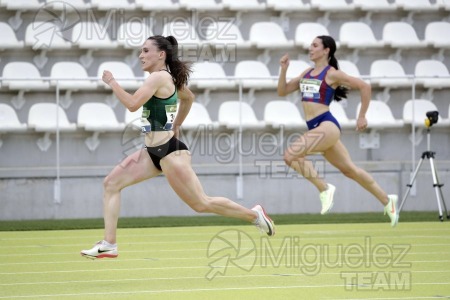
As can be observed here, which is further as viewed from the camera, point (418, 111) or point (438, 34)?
point (438, 34)

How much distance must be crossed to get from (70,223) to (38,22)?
4.17 meters

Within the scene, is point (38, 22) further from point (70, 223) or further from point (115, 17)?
point (70, 223)

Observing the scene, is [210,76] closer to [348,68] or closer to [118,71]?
[118,71]

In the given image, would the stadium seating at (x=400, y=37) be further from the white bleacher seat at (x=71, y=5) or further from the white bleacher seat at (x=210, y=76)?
the white bleacher seat at (x=71, y=5)

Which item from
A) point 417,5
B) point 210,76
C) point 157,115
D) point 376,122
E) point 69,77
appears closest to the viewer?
point 157,115

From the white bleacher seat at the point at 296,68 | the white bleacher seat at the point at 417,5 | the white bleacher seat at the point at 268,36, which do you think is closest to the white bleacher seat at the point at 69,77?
the white bleacher seat at the point at 268,36

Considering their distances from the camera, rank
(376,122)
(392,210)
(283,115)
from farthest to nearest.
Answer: (376,122)
(283,115)
(392,210)

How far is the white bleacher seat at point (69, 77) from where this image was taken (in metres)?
16.0

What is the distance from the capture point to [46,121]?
15711 millimetres

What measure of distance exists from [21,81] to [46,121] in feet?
2.37

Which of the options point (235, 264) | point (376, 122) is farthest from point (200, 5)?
point (235, 264)

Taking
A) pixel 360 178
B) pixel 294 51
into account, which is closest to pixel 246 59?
pixel 294 51

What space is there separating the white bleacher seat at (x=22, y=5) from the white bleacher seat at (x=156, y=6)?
1.67m

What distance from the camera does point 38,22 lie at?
55.1 ft
